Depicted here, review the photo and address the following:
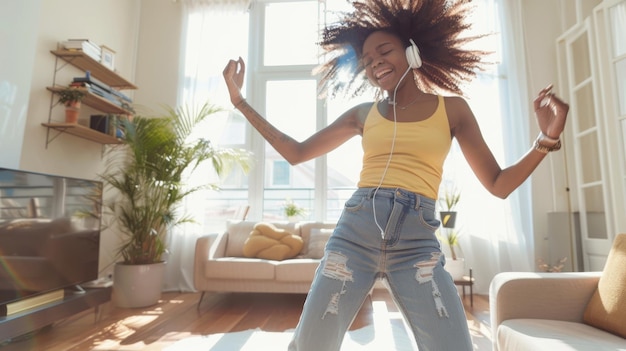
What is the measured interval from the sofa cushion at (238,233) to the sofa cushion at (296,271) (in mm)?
622

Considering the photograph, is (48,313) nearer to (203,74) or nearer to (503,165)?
(203,74)

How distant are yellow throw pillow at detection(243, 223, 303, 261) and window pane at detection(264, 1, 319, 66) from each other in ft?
6.86

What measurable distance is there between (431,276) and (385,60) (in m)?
0.54

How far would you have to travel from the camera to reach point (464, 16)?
1115 millimetres

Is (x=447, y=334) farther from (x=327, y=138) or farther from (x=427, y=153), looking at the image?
(x=327, y=138)

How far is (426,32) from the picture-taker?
107 cm

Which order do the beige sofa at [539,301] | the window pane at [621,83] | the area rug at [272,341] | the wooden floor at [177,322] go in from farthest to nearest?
the window pane at [621,83] < the wooden floor at [177,322] < the area rug at [272,341] < the beige sofa at [539,301]

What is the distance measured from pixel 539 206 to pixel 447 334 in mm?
3723

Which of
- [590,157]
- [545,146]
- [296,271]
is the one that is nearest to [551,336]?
[545,146]

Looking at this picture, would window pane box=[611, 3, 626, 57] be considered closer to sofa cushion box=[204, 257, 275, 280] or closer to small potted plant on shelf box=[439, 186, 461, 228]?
small potted plant on shelf box=[439, 186, 461, 228]

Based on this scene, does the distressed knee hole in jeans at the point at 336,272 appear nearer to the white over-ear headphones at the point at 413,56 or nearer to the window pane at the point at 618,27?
the white over-ear headphones at the point at 413,56

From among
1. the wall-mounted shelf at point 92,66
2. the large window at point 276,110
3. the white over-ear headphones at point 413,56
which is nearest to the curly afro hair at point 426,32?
the white over-ear headphones at point 413,56

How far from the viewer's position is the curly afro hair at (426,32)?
1.05 metres

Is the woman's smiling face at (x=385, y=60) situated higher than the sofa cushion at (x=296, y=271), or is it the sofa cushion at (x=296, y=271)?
the woman's smiling face at (x=385, y=60)
